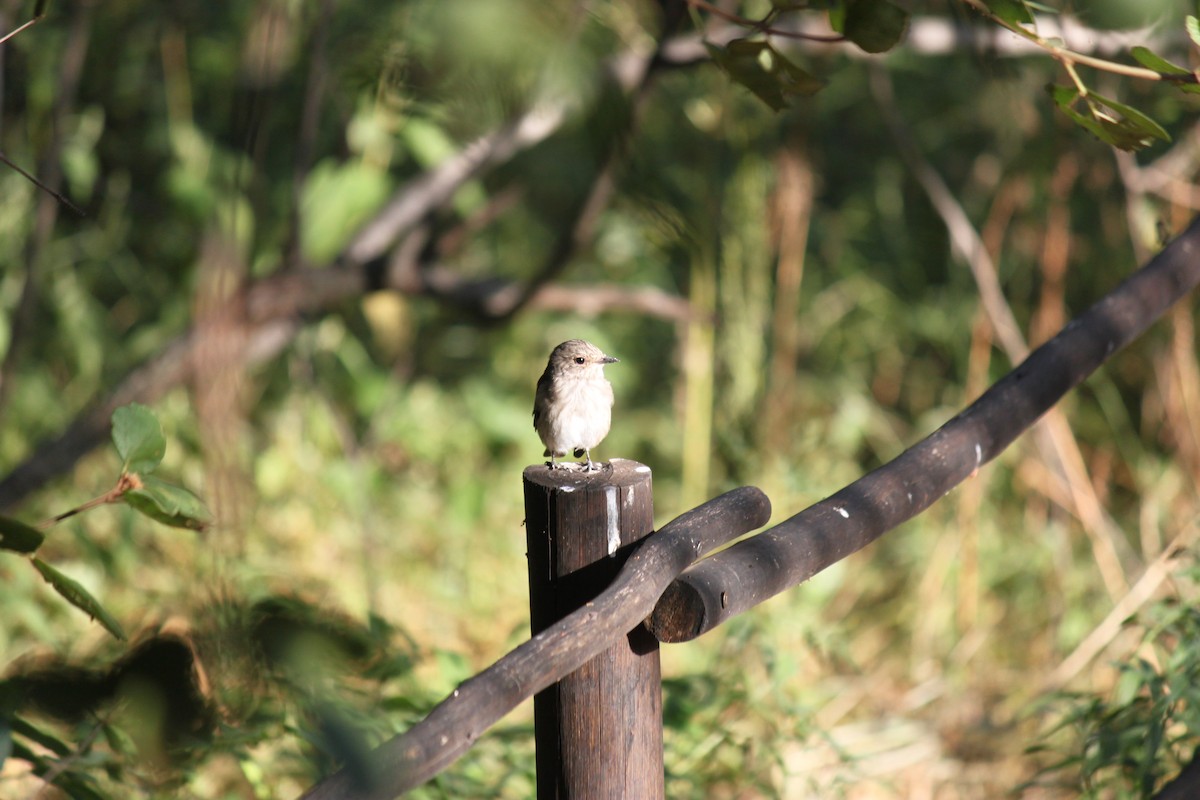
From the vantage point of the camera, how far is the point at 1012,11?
1.26 metres

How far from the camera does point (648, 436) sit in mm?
4867

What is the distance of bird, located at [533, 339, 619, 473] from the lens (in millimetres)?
2416

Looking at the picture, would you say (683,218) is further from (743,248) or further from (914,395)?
(914,395)

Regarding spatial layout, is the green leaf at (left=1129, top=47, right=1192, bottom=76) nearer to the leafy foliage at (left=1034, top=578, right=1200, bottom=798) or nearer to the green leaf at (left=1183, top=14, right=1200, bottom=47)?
the green leaf at (left=1183, top=14, right=1200, bottom=47)

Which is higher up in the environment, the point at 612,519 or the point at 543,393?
the point at 543,393

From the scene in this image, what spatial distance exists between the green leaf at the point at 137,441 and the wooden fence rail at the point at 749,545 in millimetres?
364

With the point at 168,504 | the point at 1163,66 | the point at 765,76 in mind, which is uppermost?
the point at 765,76

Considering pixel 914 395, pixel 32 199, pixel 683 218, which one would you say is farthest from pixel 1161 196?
pixel 32 199

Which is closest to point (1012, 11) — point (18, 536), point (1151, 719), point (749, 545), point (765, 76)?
point (765, 76)

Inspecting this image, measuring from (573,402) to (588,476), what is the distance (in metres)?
0.90

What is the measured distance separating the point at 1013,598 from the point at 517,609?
1.66m

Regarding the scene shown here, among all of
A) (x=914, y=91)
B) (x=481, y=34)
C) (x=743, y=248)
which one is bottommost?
(x=481, y=34)

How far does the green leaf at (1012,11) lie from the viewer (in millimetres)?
1248

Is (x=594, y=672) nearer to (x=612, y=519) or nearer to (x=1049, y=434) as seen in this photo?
(x=612, y=519)
